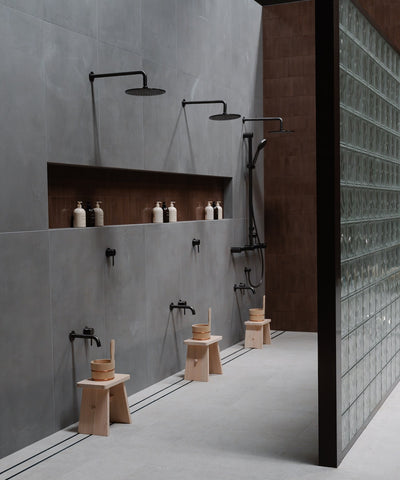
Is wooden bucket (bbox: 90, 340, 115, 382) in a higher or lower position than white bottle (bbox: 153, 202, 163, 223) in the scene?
lower

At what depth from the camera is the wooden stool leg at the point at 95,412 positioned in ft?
14.0

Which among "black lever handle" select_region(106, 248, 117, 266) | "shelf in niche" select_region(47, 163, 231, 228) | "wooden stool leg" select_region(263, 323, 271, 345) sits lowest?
"wooden stool leg" select_region(263, 323, 271, 345)

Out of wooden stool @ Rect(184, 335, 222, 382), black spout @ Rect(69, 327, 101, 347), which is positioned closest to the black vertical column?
black spout @ Rect(69, 327, 101, 347)

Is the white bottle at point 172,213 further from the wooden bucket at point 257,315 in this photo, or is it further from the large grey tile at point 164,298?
the wooden bucket at point 257,315

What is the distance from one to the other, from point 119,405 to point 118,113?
2078 mm

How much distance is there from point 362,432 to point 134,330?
1.90 m

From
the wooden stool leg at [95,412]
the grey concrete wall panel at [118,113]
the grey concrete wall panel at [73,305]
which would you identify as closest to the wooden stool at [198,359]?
the grey concrete wall panel at [73,305]

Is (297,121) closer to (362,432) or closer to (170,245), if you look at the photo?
(170,245)

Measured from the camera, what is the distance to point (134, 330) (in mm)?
5309

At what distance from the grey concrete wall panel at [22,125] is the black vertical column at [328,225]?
1686mm

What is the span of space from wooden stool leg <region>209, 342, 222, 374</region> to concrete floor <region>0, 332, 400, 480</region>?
21cm

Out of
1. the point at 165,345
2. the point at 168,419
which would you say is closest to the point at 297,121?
the point at 165,345

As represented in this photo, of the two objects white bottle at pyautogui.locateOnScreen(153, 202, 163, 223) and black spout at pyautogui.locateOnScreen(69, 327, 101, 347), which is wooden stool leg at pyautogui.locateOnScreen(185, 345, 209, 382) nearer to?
white bottle at pyautogui.locateOnScreen(153, 202, 163, 223)

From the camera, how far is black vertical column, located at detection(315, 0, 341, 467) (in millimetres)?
3660
